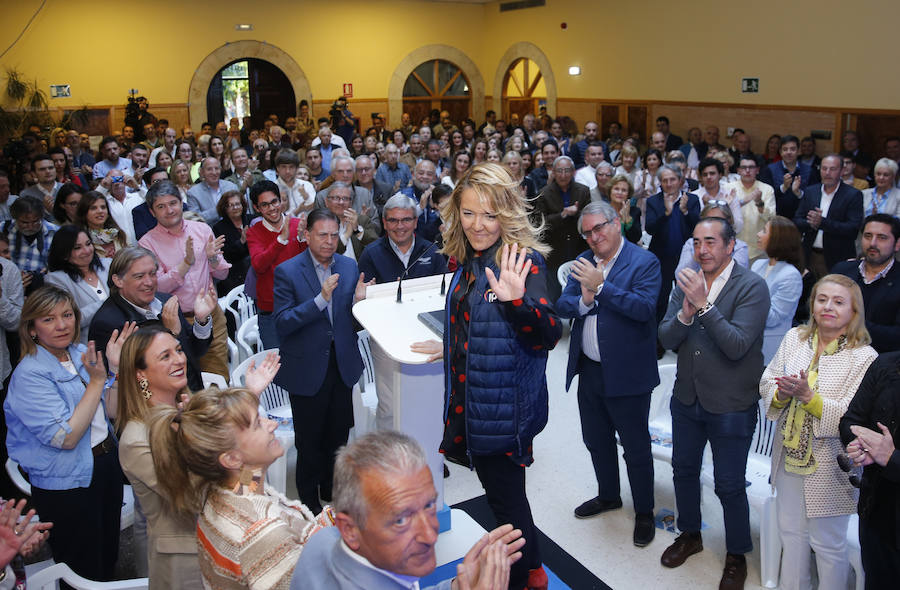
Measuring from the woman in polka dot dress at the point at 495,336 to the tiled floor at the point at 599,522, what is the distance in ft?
3.46

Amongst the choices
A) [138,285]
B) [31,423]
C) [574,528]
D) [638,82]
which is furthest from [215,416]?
[638,82]

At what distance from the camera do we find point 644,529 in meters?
3.52

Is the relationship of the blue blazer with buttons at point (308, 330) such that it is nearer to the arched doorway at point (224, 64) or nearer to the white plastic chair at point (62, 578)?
the white plastic chair at point (62, 578)

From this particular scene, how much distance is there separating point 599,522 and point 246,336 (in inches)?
96.8

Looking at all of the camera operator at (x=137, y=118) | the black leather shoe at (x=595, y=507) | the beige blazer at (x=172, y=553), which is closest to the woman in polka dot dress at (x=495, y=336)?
the beige blazer at (x=172, y=553)

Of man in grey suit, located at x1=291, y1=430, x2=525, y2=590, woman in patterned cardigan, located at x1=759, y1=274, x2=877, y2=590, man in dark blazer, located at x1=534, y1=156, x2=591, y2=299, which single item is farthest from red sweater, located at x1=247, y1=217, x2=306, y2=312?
man in grey suit, located at x1=291, y1=430, x2=525, y2=590

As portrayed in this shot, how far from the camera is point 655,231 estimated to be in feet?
19.7

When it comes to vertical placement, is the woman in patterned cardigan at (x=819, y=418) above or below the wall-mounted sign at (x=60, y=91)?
below

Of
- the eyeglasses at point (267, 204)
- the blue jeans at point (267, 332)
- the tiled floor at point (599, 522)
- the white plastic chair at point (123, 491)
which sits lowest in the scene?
the tiled floor at point (599, 522)

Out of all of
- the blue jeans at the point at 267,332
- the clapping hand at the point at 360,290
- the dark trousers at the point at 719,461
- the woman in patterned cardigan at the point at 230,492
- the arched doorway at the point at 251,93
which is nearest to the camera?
the woman in patterned cardigan at the point at 230,492

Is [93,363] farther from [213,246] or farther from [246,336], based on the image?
[246,336]

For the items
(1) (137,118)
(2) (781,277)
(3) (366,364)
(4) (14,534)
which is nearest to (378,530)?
(4) (14,534)

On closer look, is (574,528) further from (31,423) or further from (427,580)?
(31,423)

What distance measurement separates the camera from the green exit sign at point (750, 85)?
1027 cm
